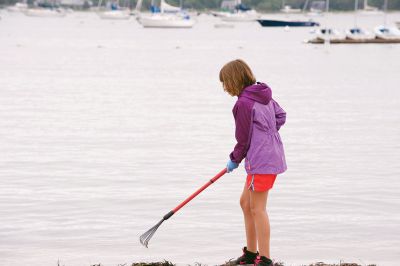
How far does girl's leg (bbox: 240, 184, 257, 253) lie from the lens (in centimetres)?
902

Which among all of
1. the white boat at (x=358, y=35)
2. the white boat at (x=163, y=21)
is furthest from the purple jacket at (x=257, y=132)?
the white boat at (x=163, y=21)

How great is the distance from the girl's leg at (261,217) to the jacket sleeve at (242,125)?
36cm

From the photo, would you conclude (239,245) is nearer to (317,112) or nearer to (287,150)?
(287,150)

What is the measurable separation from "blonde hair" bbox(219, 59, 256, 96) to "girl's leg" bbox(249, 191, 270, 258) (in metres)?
0.86

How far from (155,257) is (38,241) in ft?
4.59

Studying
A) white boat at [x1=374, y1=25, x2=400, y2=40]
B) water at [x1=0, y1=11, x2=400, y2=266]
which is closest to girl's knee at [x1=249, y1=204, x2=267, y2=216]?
water at [x1=0, y1=11, x2=400, y2=266]

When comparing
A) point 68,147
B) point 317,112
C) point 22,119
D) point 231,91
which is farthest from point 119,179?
point 317,112

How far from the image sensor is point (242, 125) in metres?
8.72

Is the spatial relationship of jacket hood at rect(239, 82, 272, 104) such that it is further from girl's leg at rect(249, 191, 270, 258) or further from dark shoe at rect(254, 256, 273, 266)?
dark shoe at rect(254, 256, 273, 266)

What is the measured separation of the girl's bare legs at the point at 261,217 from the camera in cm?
885

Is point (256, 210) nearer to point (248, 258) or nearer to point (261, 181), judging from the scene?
point (261, 181)

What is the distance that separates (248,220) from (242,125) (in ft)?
2.85

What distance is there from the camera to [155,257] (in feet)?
35.8

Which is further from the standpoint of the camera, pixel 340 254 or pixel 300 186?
pixel 300 186
